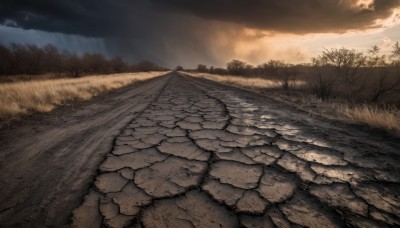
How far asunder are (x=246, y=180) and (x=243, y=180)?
0.03 metres

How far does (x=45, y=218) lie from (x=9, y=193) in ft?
2.12

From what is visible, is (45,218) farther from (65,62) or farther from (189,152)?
(65,62)

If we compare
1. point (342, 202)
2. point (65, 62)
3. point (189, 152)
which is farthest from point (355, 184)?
point (65, 62)

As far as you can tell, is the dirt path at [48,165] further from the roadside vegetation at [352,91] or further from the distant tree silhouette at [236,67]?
the distant tree silhouette at [236,67]

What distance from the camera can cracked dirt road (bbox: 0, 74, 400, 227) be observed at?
1732mm

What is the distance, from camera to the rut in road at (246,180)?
1.73m

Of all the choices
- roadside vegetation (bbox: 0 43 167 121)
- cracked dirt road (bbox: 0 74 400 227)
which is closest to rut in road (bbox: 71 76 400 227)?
cracked dirt road (bbox: 0 74 400 227)

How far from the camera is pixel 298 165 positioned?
261 cm

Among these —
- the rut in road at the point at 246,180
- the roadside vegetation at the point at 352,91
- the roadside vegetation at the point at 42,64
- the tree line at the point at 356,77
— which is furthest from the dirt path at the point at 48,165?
the roadside vegetation at the point at 42,64

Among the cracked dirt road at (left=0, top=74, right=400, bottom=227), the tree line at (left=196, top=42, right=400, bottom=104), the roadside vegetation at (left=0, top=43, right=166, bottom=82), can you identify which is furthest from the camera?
the roadside vegetation at (left=0, top=43, right=166, bottom=82)

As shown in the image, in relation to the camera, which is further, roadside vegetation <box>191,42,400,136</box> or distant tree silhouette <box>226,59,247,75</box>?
distant tree silhouette <box>226,59,247,75</box>

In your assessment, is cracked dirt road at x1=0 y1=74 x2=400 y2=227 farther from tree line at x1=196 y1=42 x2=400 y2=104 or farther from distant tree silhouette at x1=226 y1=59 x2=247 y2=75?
distant tree silhouette at x1=226 y1=59 x2=247 y2=75

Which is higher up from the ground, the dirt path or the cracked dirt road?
the cracked dirt road

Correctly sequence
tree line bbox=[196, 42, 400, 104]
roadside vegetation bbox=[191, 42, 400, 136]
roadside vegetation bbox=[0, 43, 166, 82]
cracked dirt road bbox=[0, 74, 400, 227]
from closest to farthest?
1. cracked dirt road bbox=[0, 74, 400, 227]
2. roadside vegetation bbox=[191, 42, 400, 136]
3. tree line bbox=[196, 42, 400, 104]
4. roadside vegetation bbox=[0, 43, 166, 82]
